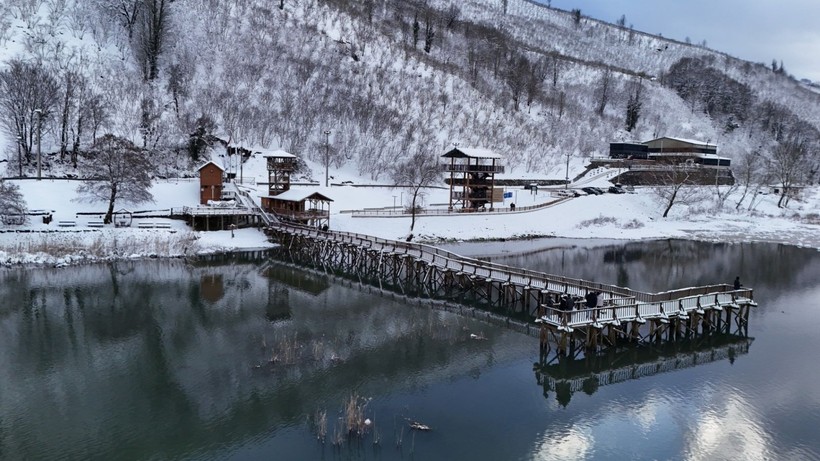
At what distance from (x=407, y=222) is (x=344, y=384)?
35.2 metres

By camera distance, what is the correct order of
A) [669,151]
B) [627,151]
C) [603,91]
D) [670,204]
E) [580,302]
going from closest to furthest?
[580,302], [670,204], [627,151], [669,151], [603,91]

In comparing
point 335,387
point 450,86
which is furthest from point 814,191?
point 335,387

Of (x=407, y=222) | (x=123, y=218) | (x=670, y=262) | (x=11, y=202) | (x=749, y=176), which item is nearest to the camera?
(x=11, y=202)

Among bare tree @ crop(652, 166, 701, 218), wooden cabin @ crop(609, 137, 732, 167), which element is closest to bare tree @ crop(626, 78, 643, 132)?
wooden cabin @ crop(609, 137, 732, 167)

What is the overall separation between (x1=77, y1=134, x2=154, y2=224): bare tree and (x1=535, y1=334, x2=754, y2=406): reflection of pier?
38811mm

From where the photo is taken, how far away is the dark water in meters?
16.6

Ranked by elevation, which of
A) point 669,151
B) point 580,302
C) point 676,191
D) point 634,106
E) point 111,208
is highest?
point 634,106

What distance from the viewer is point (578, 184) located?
277 ft

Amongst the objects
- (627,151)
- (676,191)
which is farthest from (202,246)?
(627,151)

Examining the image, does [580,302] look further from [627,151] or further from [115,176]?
[627,151]

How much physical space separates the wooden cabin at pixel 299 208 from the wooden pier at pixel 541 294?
3.36 metres

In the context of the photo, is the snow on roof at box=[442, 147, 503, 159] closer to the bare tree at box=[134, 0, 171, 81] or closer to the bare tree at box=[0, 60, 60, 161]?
the bare tree at box=[0, 60, 60, 161]

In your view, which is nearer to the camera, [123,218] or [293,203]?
[123,218]

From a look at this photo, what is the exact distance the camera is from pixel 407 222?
181 ft
